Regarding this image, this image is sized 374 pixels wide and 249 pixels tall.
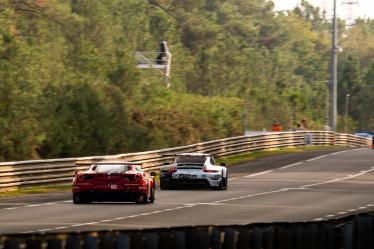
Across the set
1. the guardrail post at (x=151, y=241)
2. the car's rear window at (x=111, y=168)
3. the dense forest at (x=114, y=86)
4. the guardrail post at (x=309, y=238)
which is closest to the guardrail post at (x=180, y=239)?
the guardrail post at (x=151, y=241)

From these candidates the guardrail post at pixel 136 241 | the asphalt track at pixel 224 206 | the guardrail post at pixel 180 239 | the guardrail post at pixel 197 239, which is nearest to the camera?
the guardrail post at pixel 136 241

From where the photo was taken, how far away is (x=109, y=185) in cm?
3067

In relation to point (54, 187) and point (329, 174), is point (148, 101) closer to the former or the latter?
point (329, 174)

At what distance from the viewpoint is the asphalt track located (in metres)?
24.8

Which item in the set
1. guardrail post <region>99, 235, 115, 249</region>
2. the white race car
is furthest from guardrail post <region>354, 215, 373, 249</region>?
the white race car

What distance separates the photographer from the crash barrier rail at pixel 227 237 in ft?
37.1

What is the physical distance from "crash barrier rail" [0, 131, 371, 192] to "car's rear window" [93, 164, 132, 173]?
5679mm

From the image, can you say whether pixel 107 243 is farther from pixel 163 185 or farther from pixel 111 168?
pixel 163 185

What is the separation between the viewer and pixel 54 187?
1571 inches

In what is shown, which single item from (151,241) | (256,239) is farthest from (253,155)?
(151,241)

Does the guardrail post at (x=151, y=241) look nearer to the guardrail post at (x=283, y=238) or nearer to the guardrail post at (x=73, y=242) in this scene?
the guardrail post at (x=73, y=242)

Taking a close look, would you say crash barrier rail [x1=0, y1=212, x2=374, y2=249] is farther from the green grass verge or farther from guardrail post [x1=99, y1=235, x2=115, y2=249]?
the green grass verge

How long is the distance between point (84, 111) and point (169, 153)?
843 centimetres

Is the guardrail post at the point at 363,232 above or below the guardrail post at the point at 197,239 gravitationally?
below
